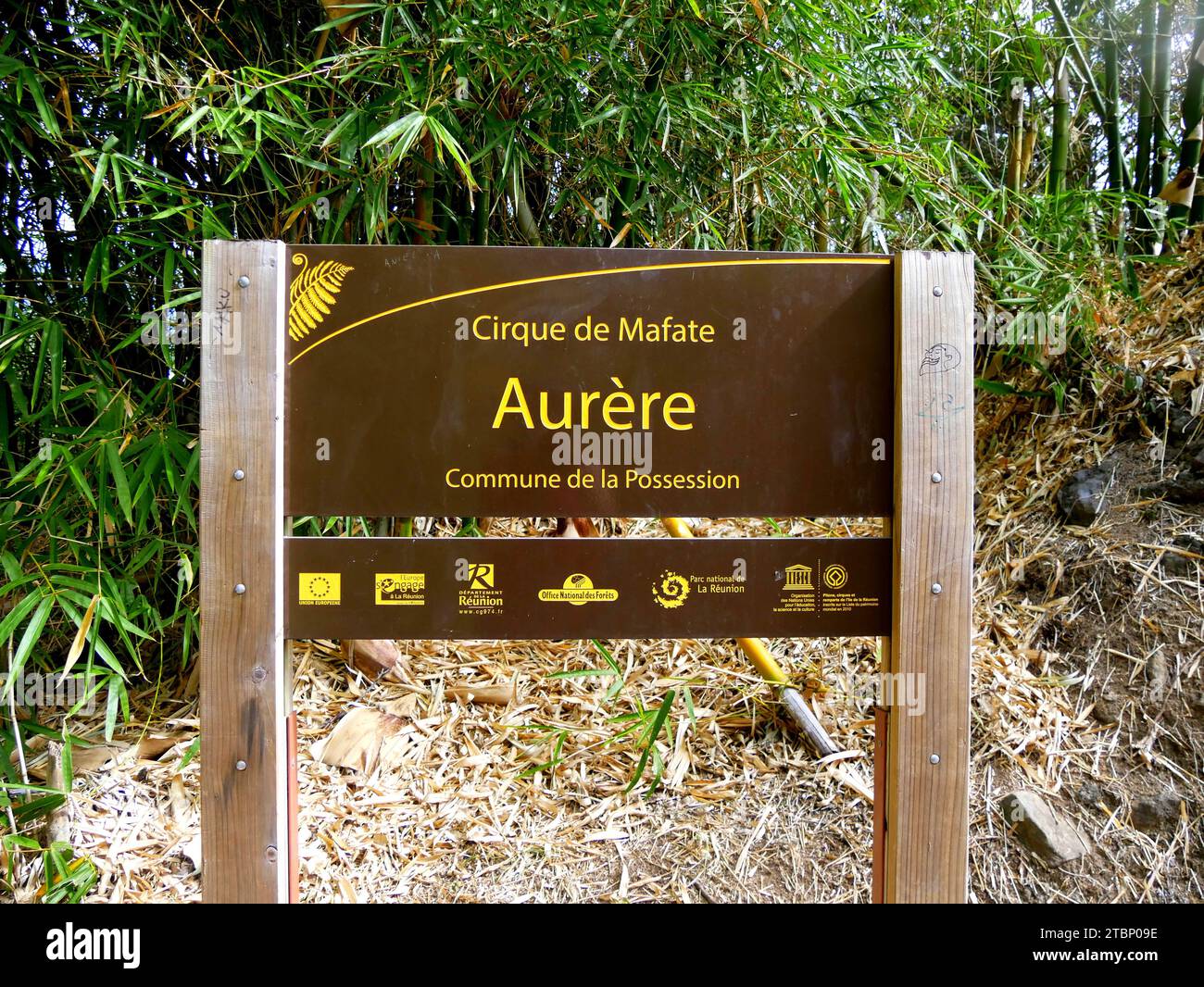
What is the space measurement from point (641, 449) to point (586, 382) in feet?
0.50

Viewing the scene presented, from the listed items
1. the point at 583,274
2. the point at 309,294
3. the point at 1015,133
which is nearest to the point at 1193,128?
the point at 1015,133

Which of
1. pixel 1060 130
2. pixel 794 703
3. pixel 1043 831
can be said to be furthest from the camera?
pixel 1060 130

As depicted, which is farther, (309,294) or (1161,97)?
(1161,97)

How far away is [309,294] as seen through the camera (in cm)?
123

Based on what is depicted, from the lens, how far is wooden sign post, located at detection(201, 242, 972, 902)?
4.05ft

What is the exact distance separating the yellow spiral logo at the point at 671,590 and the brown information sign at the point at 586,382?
12cm

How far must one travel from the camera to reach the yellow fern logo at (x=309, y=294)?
1230 millimetres

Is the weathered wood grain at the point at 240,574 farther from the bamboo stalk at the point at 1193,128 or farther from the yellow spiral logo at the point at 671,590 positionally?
the bamboo stalk at the point at 1193,128

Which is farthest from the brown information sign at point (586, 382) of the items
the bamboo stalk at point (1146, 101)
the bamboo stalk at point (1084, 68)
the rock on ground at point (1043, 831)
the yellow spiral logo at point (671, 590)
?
the bamboo stalk at point (1146, 101)

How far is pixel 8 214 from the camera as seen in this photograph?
1888 millimetres

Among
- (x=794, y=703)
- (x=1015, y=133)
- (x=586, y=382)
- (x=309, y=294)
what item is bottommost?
(x=794, y=703)

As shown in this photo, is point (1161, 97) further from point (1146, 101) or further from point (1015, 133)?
point (1015, 133)

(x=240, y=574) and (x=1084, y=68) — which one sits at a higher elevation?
(x=1084, y=68)
